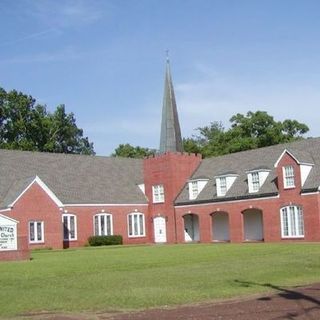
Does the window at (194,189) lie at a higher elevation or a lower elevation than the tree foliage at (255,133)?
lower

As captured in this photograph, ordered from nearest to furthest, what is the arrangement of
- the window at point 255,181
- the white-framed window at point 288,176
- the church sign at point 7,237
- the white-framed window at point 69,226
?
the church sign at point 7,237, the white-framed window at point 288,176, the window at point 255,181, the white-framed window at point 69,226

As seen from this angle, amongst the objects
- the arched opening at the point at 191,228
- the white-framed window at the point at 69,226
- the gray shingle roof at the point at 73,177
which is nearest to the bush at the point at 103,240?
the white-framed window at the point at 69,226

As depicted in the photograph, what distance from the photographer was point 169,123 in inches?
2242

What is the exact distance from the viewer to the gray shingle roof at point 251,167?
42.9 metres

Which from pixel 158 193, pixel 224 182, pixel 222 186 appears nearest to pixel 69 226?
pixel 158 193

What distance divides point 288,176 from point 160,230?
15816 millimetres

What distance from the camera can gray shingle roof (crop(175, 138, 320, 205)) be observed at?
42875mm

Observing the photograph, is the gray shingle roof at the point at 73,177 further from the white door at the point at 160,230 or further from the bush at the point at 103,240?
the bush at the point at 103,240

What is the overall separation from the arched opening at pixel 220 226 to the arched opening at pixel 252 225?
7.65 feet

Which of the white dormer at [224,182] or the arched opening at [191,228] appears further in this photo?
the arched opening at [191,228]

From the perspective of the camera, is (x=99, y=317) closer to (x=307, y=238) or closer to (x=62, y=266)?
(x=62, y=266)

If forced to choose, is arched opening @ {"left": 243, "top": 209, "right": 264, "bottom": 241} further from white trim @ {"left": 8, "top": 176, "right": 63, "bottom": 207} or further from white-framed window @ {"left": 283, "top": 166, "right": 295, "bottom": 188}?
white trim @ {"left": 8, "top": 176, "right": 63, "bottom": 207}

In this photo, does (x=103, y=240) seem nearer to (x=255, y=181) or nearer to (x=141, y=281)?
(x=255, y=181)

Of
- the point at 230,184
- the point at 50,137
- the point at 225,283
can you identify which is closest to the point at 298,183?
the point at 230,184
